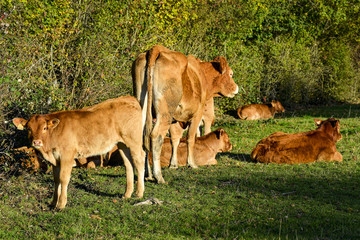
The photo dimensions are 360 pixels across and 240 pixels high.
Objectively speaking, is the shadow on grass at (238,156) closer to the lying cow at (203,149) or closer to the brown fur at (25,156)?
the lying cow at (203,149)

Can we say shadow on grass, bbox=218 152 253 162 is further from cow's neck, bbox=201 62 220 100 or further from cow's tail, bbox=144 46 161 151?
cow's tail, bbox=144 46 161 151

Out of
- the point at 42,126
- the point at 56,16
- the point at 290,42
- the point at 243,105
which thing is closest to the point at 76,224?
the point at 42,126

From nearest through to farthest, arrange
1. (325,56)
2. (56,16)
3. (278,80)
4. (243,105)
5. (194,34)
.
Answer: (56,16) → (194,34) → (243,105) → (278,80) → (325,56)

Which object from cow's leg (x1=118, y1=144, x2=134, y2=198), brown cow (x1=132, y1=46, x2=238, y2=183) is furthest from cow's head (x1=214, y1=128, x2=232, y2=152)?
cow's leg (x1=118, y1=144, x2=134, y2=198)

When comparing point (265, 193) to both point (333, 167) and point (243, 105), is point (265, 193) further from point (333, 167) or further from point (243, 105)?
point (243, 105)

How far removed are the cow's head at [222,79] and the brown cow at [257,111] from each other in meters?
8.72

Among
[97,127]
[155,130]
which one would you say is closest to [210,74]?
[155,130]

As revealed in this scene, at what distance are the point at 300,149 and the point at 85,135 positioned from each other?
541 centimetres

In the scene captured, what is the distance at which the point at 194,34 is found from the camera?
856 inches

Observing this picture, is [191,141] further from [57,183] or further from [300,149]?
[57,183]

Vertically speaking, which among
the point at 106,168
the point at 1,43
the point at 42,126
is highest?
the point at 1,43

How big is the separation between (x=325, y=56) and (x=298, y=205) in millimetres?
25670

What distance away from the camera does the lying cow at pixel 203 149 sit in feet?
37.0

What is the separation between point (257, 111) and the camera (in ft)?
72.2
